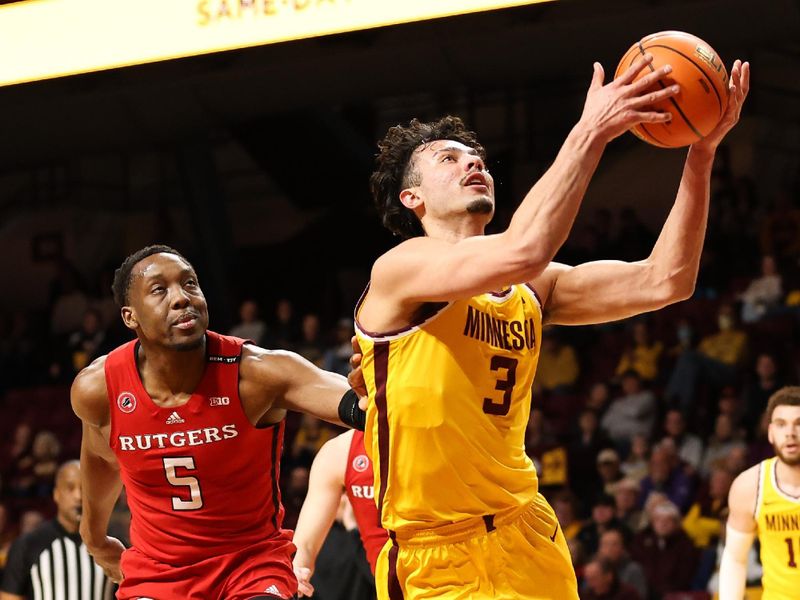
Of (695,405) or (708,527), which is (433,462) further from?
(695,405)

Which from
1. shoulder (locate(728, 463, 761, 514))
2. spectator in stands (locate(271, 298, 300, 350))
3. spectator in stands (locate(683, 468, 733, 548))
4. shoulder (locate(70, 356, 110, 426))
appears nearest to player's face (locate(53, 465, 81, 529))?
shoulder (locate(70, 356, 110, 426))

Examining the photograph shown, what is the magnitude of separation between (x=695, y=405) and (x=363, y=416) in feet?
22.8

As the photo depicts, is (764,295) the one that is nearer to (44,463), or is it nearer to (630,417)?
(630,417)

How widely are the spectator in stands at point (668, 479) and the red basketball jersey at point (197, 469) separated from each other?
18.7 ft

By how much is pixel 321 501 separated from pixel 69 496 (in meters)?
1.50

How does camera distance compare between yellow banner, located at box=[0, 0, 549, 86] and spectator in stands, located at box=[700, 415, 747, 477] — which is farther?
spectator in stands, located at box=[700, 415, 747, 477]

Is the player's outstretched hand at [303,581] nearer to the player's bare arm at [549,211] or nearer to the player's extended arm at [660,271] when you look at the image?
the player's extended arm at [660,271]

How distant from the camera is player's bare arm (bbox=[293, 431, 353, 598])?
5758 millimetres

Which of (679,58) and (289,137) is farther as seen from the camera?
(289,137)

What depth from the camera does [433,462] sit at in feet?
11.3

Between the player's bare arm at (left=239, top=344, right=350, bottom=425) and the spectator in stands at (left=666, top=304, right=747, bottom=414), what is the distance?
659 centimetres

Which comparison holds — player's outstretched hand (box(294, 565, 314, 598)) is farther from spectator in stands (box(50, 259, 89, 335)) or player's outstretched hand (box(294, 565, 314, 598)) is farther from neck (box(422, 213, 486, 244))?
spectator in stands (box(50, 259, 89, 335))

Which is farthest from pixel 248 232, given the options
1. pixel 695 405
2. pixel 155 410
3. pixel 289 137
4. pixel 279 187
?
pixel 155 410

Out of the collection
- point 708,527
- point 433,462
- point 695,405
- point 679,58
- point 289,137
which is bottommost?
point 708,527
